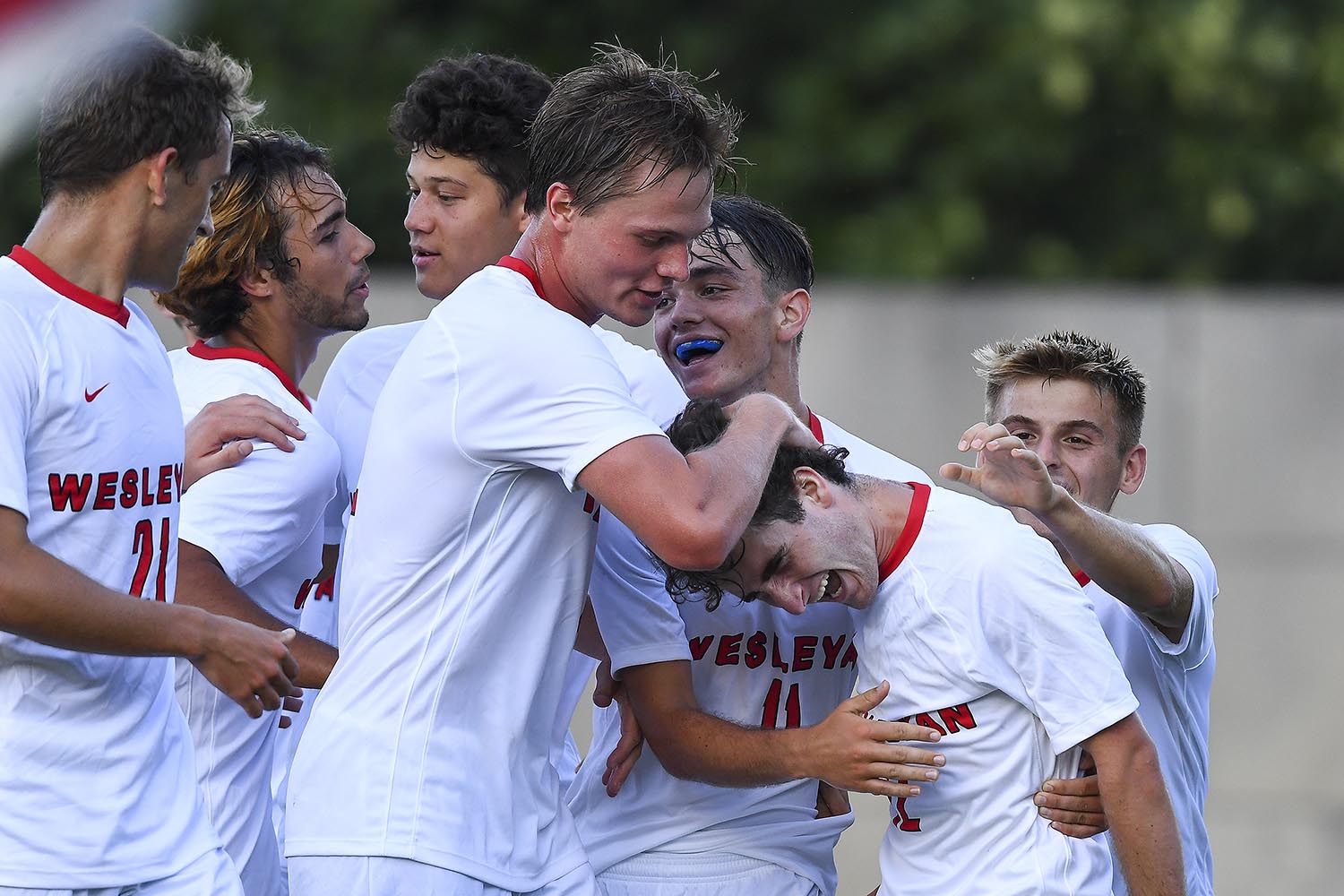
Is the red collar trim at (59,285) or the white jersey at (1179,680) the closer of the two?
the red collar trim at (59,285)

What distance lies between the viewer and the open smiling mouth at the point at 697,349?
13.0 ft

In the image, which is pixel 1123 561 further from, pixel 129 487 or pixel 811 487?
pixel 129 487

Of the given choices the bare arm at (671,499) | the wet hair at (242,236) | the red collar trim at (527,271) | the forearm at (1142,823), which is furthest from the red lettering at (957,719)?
the wet hair at (242,236)

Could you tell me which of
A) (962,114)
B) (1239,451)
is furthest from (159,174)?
(962,114)

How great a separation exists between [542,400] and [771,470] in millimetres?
489

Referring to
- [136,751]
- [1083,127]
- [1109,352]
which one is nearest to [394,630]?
[136,751]

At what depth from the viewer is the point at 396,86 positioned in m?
10.3

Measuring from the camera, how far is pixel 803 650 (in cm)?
366

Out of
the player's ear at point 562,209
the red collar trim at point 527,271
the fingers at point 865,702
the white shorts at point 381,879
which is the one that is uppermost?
the player's ear at point 562,209

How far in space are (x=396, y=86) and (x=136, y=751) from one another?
25.0 feet

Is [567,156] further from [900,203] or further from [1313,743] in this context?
[900,203]

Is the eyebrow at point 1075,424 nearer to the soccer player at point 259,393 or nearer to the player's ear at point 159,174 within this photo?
the soccer player at point 259,393

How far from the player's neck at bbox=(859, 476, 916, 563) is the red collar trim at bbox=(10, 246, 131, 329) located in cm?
143

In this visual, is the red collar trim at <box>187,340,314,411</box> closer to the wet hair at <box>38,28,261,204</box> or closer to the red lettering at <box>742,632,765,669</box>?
the wet hair at <box>38,28,261,204</box>
